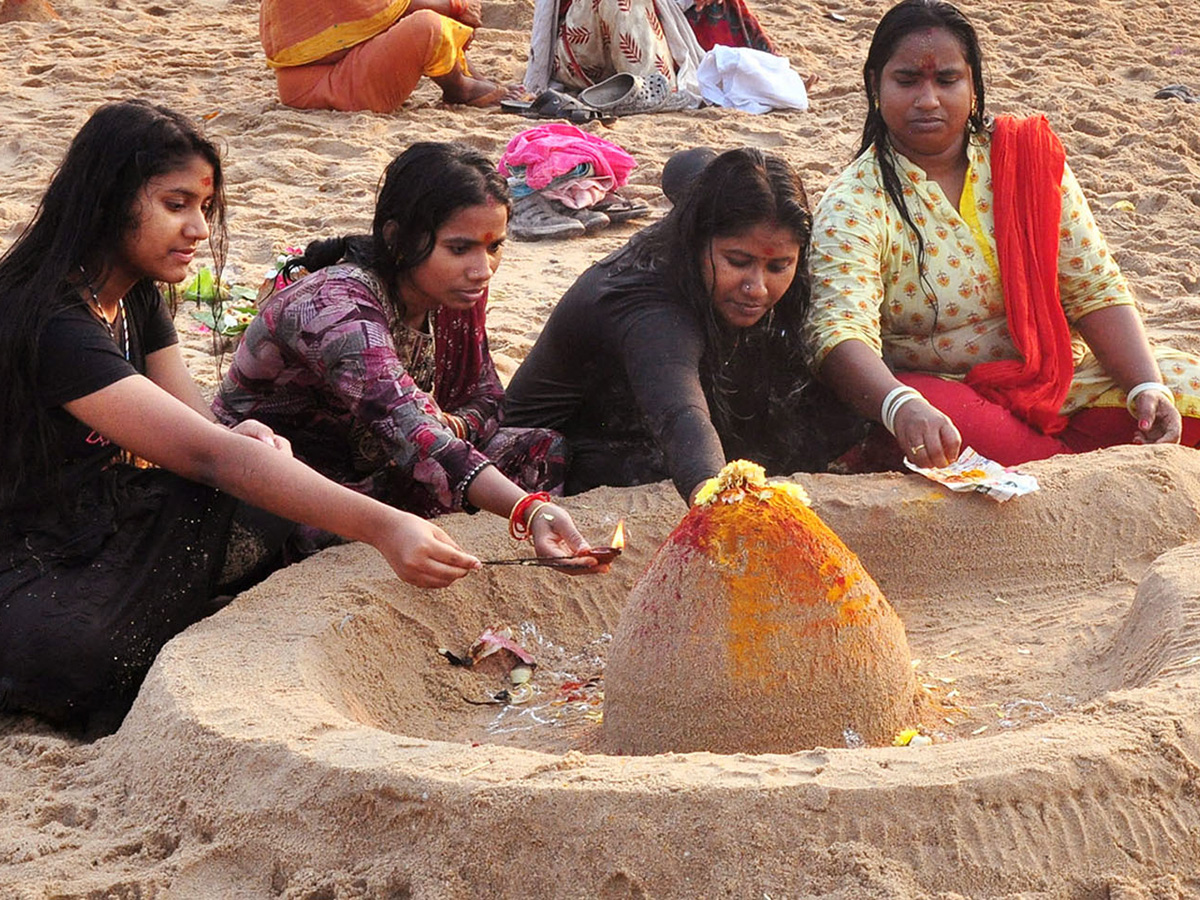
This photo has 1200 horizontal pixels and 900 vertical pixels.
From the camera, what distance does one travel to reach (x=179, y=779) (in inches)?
102

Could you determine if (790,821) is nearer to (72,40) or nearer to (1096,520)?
(1096,520)

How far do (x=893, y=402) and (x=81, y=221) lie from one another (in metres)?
1.91

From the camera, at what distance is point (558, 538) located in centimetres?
311

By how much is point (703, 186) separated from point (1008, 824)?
182cm

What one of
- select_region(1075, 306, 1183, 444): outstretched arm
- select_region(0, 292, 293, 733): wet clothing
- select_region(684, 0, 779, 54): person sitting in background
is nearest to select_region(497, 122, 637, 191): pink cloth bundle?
select_region(684, 0, 779, 54): person sitting in background

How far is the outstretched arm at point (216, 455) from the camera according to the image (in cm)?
300

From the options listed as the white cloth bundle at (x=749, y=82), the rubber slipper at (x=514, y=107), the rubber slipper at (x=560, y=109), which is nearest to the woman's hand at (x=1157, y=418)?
the rubber slipper at (x=560, y=109)

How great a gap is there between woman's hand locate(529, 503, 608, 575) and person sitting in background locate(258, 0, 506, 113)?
5234 mm

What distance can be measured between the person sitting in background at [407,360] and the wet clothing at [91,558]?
0.37m

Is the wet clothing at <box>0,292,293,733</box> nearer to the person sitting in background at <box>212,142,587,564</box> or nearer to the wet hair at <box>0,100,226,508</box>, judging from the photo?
the wet hair at <box>0,100,226,508</box>

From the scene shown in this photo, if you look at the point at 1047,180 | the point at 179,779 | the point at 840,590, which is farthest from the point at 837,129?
the point at 179,779

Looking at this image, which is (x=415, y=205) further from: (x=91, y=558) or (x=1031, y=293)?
(x=1031, y=293)

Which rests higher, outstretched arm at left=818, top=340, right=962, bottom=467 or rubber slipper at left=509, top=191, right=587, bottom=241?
outstretched arm at left=818, top=340, right=962, bottom=467

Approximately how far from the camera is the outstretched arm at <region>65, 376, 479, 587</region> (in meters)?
3.00
